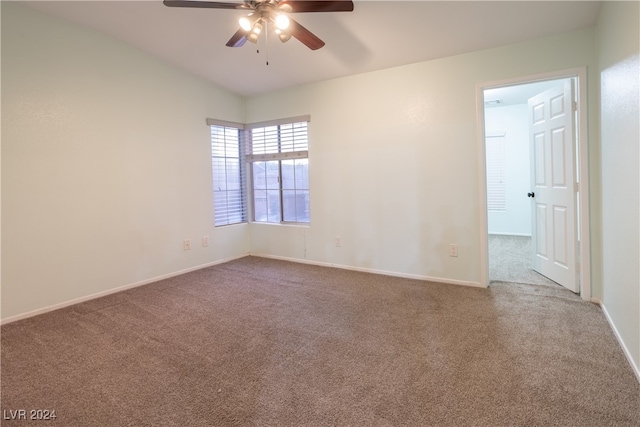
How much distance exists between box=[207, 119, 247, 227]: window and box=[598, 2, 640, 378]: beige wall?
13.5 ft

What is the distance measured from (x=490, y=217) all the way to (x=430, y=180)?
12.2ft

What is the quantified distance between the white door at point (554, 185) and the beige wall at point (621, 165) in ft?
1.46

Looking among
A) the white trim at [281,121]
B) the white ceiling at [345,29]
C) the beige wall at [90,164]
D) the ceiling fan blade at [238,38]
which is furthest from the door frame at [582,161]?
the beige wall at [90,164]

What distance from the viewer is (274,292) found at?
3.49 metres

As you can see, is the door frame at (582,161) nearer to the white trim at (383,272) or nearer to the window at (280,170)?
the white trim at (383,272)

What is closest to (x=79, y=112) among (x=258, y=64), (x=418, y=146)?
(x=258, y=64)

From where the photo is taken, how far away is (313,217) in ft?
15.0

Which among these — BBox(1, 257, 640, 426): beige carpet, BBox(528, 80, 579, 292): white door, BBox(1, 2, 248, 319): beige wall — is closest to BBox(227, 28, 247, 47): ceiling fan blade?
BBox(1, 2, 248, 319): beige wall

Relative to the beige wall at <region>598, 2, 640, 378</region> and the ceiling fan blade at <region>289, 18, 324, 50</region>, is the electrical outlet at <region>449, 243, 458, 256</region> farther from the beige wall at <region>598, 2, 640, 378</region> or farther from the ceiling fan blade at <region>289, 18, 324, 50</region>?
the ceiling fan blade at <region>289, 18, 324, 50</region>

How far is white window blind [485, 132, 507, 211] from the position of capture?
6.49 metres

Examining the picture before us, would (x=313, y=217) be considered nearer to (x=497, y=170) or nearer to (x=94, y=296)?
(x=94, y=296)

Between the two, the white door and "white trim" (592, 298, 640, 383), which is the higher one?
the white door

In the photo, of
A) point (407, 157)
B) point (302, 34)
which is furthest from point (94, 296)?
point (407, 157)

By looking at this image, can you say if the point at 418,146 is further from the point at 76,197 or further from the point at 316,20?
the point at 76,197
